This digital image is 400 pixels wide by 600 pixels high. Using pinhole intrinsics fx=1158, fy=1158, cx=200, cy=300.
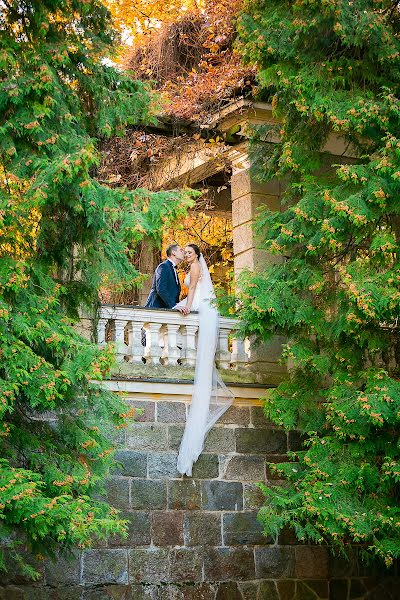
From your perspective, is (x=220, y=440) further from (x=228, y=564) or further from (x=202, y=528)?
(x=228, y=564)

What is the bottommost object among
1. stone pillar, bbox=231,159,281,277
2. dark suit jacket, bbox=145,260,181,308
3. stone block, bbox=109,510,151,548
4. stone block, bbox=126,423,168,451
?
stone block, bbox=109,510,151,548

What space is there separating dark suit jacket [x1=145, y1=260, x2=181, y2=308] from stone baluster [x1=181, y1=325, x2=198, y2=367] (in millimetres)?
449

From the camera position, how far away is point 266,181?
443 inches

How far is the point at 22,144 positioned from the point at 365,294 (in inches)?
121

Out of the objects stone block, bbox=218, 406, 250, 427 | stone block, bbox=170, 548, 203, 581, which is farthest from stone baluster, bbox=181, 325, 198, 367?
stone block, bbox=170, 548, 203, 581

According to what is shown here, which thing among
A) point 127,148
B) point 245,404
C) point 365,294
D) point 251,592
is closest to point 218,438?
point 245,404

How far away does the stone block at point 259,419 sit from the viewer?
1112cm

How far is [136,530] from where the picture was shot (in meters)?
10.2

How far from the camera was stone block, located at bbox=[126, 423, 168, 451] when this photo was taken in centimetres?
1041

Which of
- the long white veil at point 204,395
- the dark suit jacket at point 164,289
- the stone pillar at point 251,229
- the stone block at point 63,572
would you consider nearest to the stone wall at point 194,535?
the stone block at point 63,572

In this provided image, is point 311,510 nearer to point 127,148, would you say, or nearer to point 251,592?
point 251,592

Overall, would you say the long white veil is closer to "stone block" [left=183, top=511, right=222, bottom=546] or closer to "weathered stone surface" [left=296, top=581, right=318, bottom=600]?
"stone block" [left=183, top=511, right=222, bottom=546]

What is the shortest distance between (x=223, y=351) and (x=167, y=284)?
0.86 metres

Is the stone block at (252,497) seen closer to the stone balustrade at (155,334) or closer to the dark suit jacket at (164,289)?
the stone balustrade at (155,334)
